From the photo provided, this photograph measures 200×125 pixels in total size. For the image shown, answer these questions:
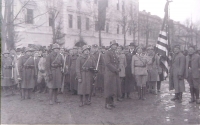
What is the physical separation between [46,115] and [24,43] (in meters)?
19.8

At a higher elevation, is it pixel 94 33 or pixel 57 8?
pixel 57 8

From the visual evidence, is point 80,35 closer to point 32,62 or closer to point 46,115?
point 32,62

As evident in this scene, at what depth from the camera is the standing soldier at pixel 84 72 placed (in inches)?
323

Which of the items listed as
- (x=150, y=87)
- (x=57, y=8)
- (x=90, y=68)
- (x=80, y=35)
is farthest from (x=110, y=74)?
(x=80, y=35)

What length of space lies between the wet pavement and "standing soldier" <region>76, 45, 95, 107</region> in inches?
21.7

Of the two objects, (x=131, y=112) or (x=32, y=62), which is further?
(x=32, y=62)

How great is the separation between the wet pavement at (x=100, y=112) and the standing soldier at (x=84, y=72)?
55cm

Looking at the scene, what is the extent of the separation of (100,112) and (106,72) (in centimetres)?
127

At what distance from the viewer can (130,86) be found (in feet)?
32.7

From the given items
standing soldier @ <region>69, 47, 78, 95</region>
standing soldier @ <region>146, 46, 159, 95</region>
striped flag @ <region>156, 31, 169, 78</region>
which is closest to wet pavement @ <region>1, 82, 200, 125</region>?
standing soldier @ <region>146, 46, 159, 95</region>

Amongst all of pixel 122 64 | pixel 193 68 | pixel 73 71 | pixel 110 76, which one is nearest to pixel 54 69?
pixel 110 76

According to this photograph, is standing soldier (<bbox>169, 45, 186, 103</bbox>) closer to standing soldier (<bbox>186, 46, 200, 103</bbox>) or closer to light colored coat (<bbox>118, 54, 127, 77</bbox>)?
standing soldier (<bbox>186, 46, 200, 103</bbox>)

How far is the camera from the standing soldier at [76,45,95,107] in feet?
26.9

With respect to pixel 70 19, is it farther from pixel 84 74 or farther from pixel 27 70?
pixel 84 74
